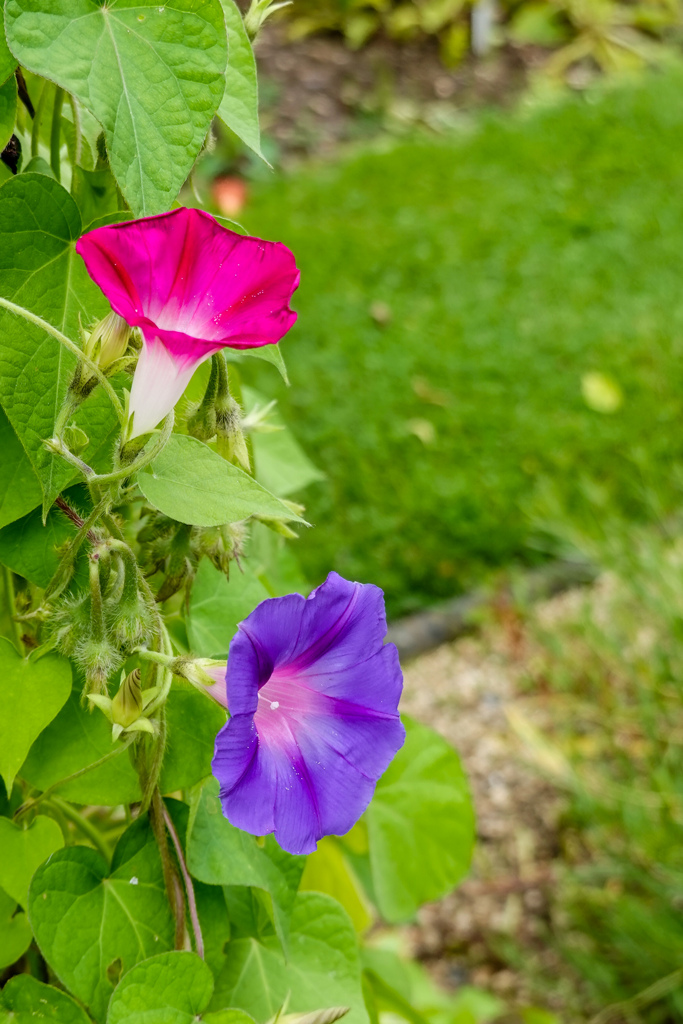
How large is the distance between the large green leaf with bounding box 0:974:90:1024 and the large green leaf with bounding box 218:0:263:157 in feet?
1.55

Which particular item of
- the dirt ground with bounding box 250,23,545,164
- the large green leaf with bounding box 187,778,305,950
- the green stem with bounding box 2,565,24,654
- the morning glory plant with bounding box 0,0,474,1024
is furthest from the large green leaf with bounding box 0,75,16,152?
the dirt ground with bounding box 250,23,545,164

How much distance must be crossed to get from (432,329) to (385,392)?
41 cm

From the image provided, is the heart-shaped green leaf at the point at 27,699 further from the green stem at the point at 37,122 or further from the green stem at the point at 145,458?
the green stem at the point at 37,122

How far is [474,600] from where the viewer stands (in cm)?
253

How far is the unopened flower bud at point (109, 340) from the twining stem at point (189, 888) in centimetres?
27

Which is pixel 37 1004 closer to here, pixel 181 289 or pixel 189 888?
pixel 189 888

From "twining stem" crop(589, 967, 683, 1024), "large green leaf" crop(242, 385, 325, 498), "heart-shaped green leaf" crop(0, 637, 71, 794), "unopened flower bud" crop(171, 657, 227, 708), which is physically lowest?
"twining stem" crop(589, 967, 683, 1024)

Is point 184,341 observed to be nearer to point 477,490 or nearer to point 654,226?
point 477,490

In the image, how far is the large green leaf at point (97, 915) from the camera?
0.58 metres

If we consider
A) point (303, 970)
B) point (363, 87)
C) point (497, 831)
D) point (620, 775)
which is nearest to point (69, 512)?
point (303, 970)

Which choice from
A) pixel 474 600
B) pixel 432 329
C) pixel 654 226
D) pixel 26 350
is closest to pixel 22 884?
pixel 26 350

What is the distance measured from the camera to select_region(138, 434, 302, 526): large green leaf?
1.58 ft

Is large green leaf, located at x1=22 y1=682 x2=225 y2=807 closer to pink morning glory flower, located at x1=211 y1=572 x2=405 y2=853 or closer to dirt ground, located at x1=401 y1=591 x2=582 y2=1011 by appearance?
pink morning glory flower, located at x1=211 y1=572 x2=405 y2=853

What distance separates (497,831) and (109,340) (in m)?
1.82
